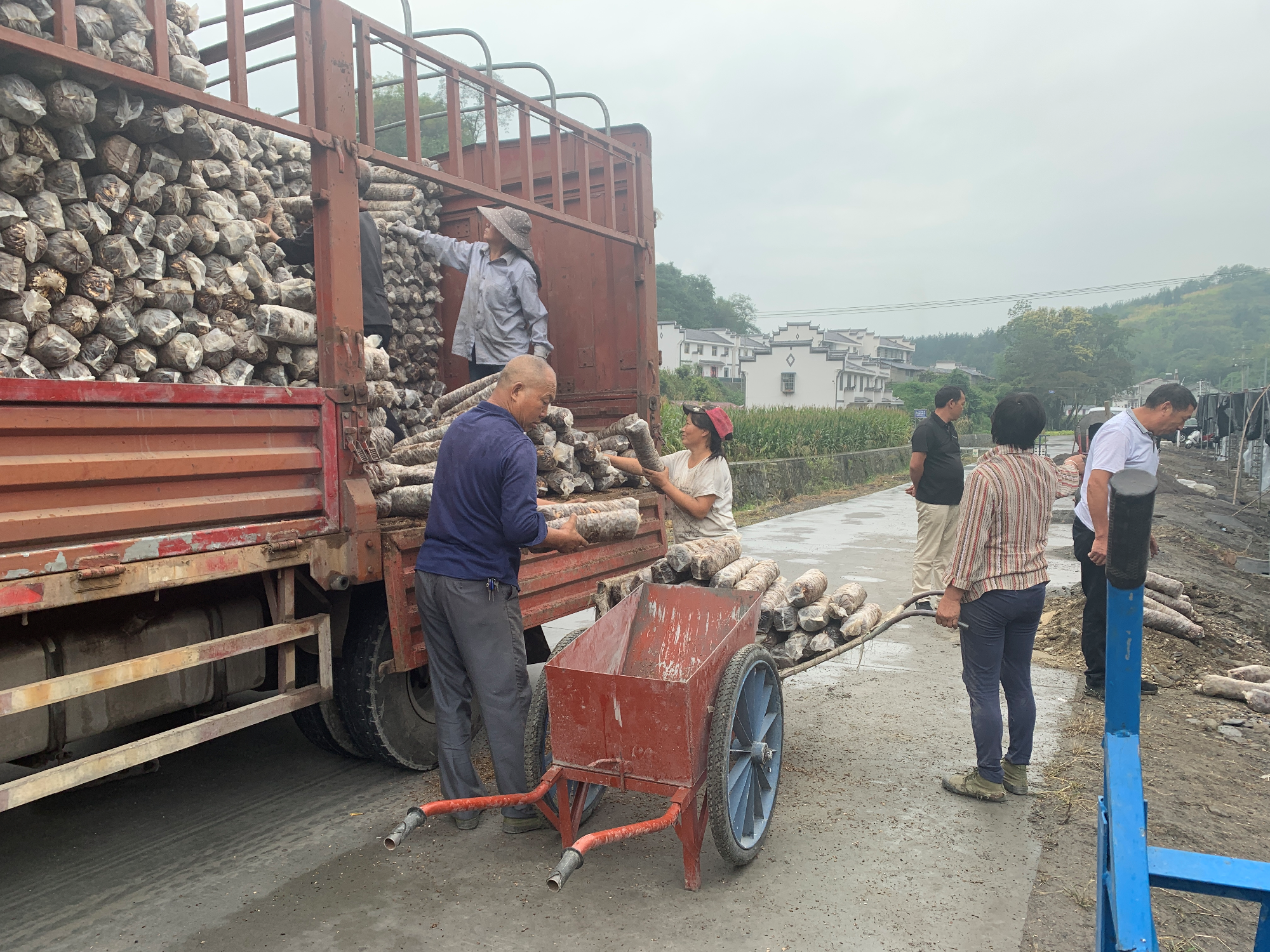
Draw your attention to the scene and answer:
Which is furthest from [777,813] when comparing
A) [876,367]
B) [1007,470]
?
[876,367]

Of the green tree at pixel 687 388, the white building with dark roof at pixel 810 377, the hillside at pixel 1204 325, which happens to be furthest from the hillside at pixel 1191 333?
the green tree at pixel 687 388

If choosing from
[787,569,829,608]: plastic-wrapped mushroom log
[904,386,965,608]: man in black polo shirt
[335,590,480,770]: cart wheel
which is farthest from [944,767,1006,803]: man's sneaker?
[904,386,965,608]: man in black polo shirt

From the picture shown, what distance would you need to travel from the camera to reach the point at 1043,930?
302 cm

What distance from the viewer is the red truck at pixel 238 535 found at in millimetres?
2625

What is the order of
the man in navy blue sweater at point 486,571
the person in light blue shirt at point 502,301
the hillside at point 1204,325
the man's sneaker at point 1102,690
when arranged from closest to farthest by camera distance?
1. the man in navy blue sweater at point 486,571
2. the man's sneaker at point 1102,690
3. the person in light blue shirt at point 502,301
4. the hillside at point 1204,325

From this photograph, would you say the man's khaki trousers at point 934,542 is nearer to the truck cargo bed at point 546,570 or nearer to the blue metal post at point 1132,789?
the truck cargo bed at point 546,570

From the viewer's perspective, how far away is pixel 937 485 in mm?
7531

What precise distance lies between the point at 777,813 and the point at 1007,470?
188 cm

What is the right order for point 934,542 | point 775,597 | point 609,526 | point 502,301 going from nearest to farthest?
point 775,597
point 609,526
point 502,301
point 934,542

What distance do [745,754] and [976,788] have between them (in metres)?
1.39

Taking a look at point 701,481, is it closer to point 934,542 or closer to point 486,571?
point 486,571

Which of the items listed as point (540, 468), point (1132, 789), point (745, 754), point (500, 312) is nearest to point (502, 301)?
point (500, 312)

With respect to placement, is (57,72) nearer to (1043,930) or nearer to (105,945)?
(105,945)

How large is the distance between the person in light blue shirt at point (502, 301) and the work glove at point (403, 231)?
703 millimetres
